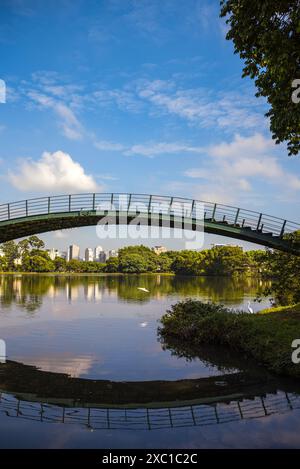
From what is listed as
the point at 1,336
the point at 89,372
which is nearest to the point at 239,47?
the point at 89,372

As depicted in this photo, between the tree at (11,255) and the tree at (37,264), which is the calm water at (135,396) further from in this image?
the tree at (11,255)

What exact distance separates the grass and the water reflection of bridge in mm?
2948

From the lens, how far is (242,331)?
60.2 feet

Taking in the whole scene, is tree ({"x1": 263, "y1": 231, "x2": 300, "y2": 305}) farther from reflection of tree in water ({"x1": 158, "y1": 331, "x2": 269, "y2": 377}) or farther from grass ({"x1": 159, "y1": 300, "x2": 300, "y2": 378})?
reflection of tree in water ({"x1": 158, "y1": 331, "x2": 269, "y2": 377})

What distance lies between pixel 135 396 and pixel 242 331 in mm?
7674

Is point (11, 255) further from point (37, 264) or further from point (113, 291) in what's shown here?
point (113, 291)

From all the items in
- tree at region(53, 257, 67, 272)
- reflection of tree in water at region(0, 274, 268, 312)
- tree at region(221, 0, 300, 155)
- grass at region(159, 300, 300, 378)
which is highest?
tree at region(221, 0, 300, 155)

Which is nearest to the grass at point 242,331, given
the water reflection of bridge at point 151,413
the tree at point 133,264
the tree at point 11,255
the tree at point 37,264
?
the water reflection of bridge at point 151,413

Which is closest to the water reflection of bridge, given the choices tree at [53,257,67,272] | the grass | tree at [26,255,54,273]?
the grass

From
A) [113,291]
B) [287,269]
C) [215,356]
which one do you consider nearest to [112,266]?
[113,291]

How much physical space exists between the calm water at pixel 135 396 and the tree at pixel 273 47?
9.43m

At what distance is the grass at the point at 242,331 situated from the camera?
15.0 meters

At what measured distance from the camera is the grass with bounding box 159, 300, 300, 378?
1503 centimetres
